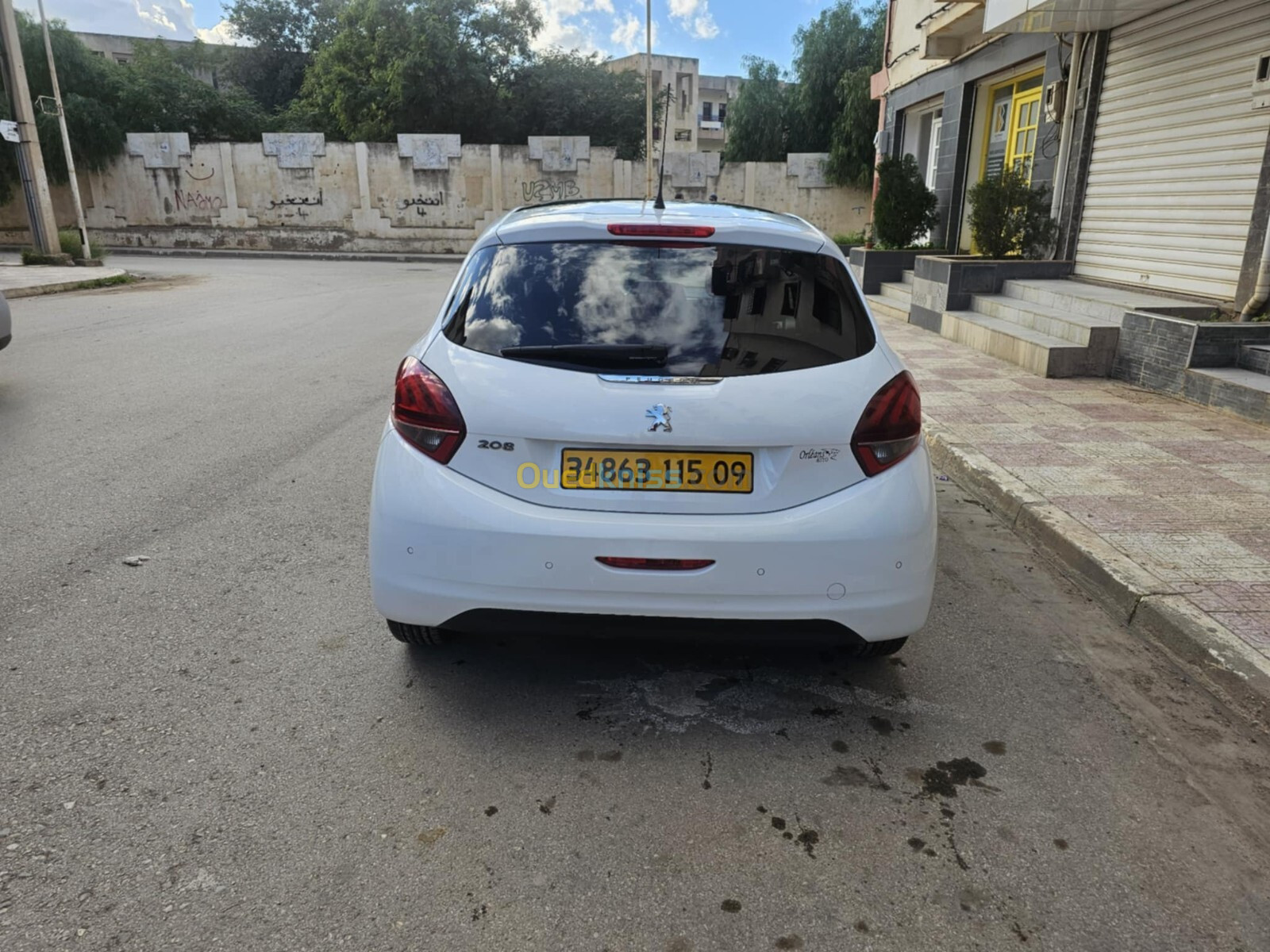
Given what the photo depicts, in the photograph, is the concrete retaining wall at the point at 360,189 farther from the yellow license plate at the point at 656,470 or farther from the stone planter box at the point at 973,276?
the yellow license plate at the point at 656,470

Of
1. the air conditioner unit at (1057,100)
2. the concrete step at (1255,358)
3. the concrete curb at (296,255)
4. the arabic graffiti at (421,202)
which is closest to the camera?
the concrete step at (1255,358)

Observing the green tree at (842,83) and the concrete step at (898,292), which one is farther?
the green tree at (842,83)

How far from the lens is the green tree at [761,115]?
37438 millimetres

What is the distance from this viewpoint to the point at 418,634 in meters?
3.17

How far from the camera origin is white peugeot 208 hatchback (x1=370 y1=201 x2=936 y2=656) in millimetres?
2732

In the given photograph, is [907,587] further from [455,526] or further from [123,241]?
[123,241]

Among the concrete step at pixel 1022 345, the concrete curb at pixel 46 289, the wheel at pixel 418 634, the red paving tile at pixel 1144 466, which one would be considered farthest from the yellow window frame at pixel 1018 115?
the concrete curb at pixel 46 289

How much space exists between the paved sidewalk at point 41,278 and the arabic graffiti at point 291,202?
40.3 feet

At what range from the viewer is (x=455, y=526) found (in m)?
2.76

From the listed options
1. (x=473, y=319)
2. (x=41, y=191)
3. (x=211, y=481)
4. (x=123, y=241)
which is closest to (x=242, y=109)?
(x=123, y=241)

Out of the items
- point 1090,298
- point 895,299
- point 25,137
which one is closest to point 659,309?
point 1090,298

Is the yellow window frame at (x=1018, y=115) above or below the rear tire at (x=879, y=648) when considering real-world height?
above

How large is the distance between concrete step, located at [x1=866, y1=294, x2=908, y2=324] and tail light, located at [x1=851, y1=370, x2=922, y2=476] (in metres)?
10.5

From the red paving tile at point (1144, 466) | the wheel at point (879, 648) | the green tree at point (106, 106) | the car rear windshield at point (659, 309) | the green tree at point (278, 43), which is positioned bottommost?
the red paving tile at point (1144, 466)
